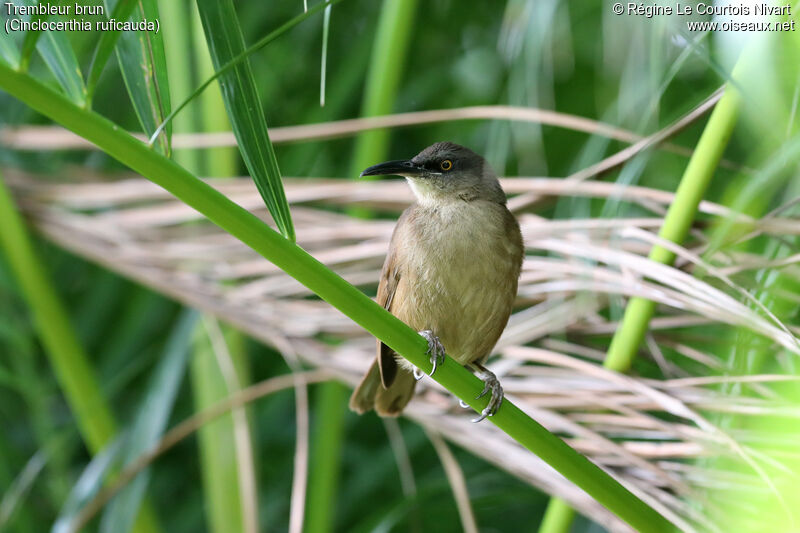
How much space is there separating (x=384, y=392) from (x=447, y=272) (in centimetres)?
30

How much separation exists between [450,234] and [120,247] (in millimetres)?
1006

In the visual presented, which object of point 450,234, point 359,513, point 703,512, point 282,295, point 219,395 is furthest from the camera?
point 359,513

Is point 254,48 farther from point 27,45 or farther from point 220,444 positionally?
point 220,444

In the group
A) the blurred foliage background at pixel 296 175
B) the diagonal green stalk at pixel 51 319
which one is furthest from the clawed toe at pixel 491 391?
the diagonal green stalk at pixel 51 319

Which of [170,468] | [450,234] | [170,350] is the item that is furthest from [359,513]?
[450,234]

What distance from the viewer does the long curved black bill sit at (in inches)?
59.6

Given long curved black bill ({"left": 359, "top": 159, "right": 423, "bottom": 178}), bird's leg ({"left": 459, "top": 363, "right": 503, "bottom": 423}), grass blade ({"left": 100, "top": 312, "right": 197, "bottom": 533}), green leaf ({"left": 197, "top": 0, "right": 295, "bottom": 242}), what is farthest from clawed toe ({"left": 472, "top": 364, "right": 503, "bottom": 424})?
grass blade ({"left": 100, "top": 312, "right": 197, "bottom": 533})

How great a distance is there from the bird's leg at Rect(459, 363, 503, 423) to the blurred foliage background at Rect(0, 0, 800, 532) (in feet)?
1.61

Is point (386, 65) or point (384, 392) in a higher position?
point (386, 65)

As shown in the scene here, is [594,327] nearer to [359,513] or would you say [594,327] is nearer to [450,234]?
[450,234]

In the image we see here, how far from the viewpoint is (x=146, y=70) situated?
964 millimetres

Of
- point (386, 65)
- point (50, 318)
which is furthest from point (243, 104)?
point (50, 318)

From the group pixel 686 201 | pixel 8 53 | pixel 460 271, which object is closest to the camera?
pixel 8 53

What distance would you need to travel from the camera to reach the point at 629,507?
0.95m
